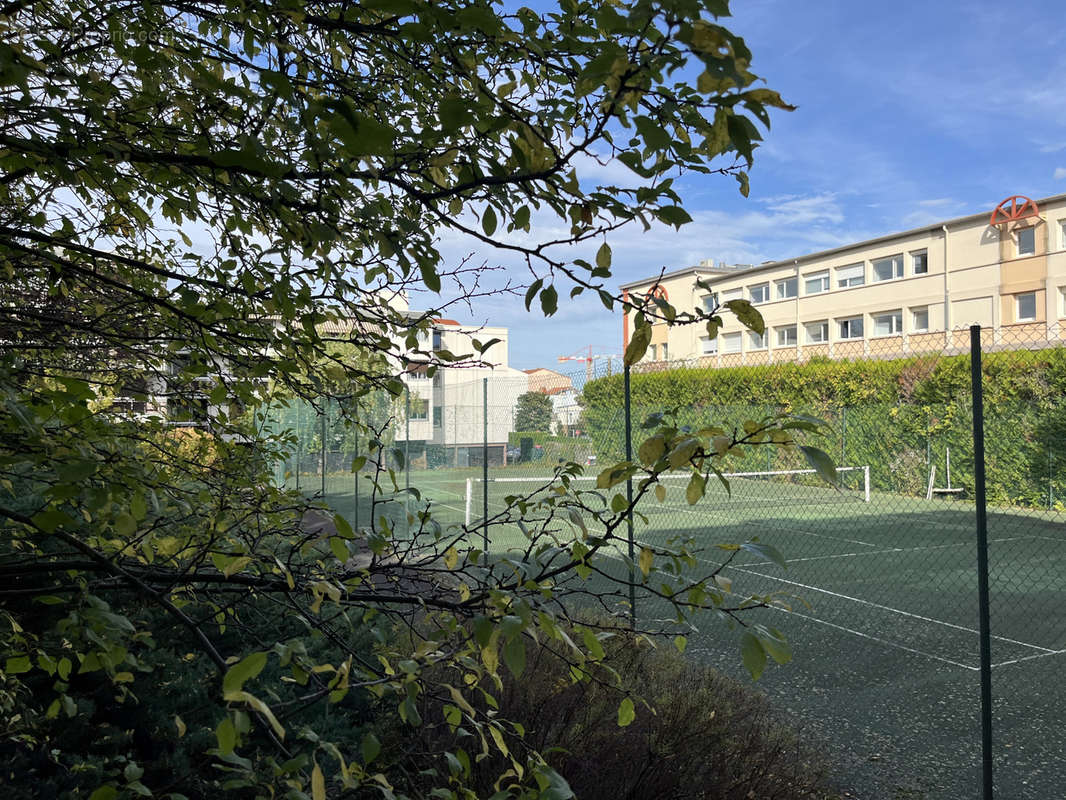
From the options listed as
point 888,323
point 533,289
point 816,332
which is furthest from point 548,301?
point 816,332

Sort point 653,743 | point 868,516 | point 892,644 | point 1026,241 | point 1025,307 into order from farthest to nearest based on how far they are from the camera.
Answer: point 1025,307 → point 1026,241 → point 868,516 → point 892,644 → point 653,743

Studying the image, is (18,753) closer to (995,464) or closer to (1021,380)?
(995,464)

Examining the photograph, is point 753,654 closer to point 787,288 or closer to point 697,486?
point 697,486

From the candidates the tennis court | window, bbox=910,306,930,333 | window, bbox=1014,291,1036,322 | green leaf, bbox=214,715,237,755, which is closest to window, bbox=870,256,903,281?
window, bbox=910,306,930,333

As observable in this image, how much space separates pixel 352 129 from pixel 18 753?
2.72m

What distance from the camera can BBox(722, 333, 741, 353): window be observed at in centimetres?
4300

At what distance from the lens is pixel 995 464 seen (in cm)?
1480

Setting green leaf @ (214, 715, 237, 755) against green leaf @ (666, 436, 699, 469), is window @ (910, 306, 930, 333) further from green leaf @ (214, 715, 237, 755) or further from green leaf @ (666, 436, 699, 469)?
green leaf @ (214, 715, 237, 755)

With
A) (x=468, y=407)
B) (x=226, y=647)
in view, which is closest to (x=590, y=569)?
(x=226, y=647)

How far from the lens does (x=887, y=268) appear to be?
35719mm

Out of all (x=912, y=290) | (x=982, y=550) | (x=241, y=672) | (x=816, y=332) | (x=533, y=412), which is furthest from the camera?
(x=816, y=332)

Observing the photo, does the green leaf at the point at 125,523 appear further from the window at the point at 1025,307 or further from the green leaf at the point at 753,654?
the window at the point at 1025,307

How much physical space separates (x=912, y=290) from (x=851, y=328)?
3.95m

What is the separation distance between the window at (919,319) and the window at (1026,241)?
15.7 ft
